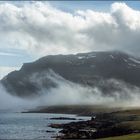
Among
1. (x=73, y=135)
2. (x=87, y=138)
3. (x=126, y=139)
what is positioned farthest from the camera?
(x=73, y=135)

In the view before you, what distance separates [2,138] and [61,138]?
18397mm

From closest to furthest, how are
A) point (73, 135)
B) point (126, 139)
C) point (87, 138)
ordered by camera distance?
point (126, 139) → point (87, 138) → point (73, 135)

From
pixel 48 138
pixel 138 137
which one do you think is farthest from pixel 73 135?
pixel 138 137

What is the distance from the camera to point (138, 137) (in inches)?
3846

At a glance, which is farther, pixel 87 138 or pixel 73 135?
pixel 73 135

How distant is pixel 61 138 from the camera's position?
123188mm

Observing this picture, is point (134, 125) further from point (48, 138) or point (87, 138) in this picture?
point (48, 138)

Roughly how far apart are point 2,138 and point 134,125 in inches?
1548

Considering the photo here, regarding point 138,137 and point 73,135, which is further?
point 73,135

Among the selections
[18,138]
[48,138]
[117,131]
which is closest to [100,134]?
[117,131]

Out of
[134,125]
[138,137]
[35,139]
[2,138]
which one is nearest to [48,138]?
[35,139]

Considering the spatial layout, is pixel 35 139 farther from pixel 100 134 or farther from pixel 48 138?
pixel 100 134

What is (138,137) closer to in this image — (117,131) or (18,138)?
(117,131)

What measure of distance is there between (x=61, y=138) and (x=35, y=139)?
737cm
